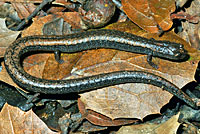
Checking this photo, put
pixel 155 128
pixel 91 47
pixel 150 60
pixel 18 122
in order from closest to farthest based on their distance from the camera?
1. pixel 18 122
2. pixel 155 128
3. pixel 150 60
4. pixel 91 47

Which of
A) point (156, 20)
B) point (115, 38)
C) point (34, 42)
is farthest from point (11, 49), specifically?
point (156, 20)

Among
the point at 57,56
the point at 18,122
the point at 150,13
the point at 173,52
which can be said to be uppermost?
the point at 150,13

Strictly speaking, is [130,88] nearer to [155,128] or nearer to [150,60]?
[150,60]

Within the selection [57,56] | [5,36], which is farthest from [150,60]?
[5,36]

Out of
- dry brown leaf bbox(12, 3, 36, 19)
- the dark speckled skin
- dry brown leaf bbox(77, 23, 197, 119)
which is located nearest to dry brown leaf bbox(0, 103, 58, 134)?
the dark speckled skin

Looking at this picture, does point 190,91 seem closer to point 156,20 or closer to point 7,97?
point 156,20

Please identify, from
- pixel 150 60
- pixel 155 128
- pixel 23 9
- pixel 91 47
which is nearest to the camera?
pixel 155 128
